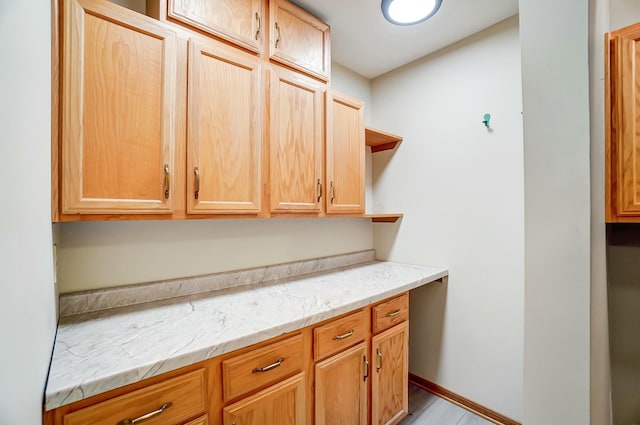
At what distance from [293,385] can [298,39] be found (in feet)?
5.91

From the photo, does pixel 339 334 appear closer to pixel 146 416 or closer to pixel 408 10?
pixel 146 416

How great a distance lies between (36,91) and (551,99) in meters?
1.53

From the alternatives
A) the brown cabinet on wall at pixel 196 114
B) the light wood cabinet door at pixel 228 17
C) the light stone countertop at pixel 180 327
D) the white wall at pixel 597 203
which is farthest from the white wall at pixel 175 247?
the white wall at pixel 597 203

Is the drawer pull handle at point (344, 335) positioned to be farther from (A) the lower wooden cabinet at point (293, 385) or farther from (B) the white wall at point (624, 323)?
(B) the white wall at point (624, 323)

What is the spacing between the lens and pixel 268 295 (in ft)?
4.81

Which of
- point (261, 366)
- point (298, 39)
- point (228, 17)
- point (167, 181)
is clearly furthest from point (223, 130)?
point (261, 366)

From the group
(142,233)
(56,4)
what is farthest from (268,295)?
(56,4)

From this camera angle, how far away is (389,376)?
162cm

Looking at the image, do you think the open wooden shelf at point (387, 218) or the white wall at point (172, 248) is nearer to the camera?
the white wall at point (172, 248)

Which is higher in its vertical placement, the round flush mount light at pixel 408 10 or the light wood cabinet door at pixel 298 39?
the round flush mount light at pixel 408 10

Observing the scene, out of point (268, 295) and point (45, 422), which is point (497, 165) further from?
point (45, 422)

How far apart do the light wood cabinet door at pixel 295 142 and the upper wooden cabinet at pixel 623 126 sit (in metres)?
1.27

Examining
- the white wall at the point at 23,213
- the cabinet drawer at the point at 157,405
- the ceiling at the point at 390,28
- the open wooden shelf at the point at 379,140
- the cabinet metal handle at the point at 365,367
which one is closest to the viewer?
the white wall at the point at 23,213

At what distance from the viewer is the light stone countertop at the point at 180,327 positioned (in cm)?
75
